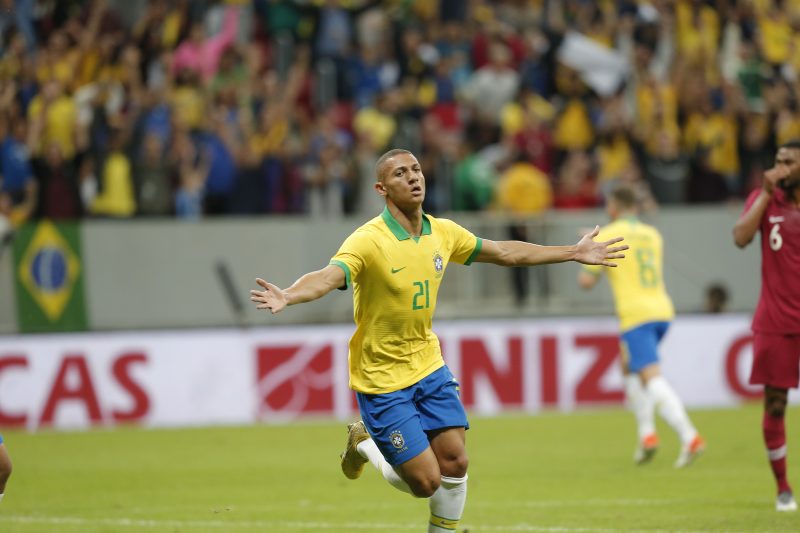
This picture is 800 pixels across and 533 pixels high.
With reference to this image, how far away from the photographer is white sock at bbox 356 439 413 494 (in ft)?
28.1

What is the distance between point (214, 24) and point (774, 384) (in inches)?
586

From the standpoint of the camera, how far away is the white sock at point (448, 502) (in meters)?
8.23

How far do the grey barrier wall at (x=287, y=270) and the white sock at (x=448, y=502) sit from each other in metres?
11.0

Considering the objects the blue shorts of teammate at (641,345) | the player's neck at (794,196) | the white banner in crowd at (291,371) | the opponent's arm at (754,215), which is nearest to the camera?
the opponent's arm at (754,215)

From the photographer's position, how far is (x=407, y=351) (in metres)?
8.34

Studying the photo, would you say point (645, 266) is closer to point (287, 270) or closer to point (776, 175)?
point (776, 175)

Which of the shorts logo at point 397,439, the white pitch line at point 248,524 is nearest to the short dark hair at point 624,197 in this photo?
the white pitch line at point 248,524

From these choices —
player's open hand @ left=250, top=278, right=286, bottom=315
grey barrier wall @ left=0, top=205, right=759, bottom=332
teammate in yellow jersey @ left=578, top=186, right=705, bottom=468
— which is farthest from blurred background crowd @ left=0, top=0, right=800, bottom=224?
player's open hand @ left=250, top=278, right=286, bottom=315

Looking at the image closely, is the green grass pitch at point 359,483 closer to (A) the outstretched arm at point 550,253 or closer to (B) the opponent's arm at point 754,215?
(B) the opponent's arm at point 754,215

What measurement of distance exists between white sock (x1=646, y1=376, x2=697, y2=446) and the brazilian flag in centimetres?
867

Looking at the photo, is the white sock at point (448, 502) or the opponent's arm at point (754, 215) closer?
the white sock at point (448, 502)

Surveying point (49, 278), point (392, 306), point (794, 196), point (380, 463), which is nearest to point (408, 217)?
point (392, 306)

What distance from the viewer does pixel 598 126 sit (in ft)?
72.8

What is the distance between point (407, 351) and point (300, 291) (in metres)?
1.13
